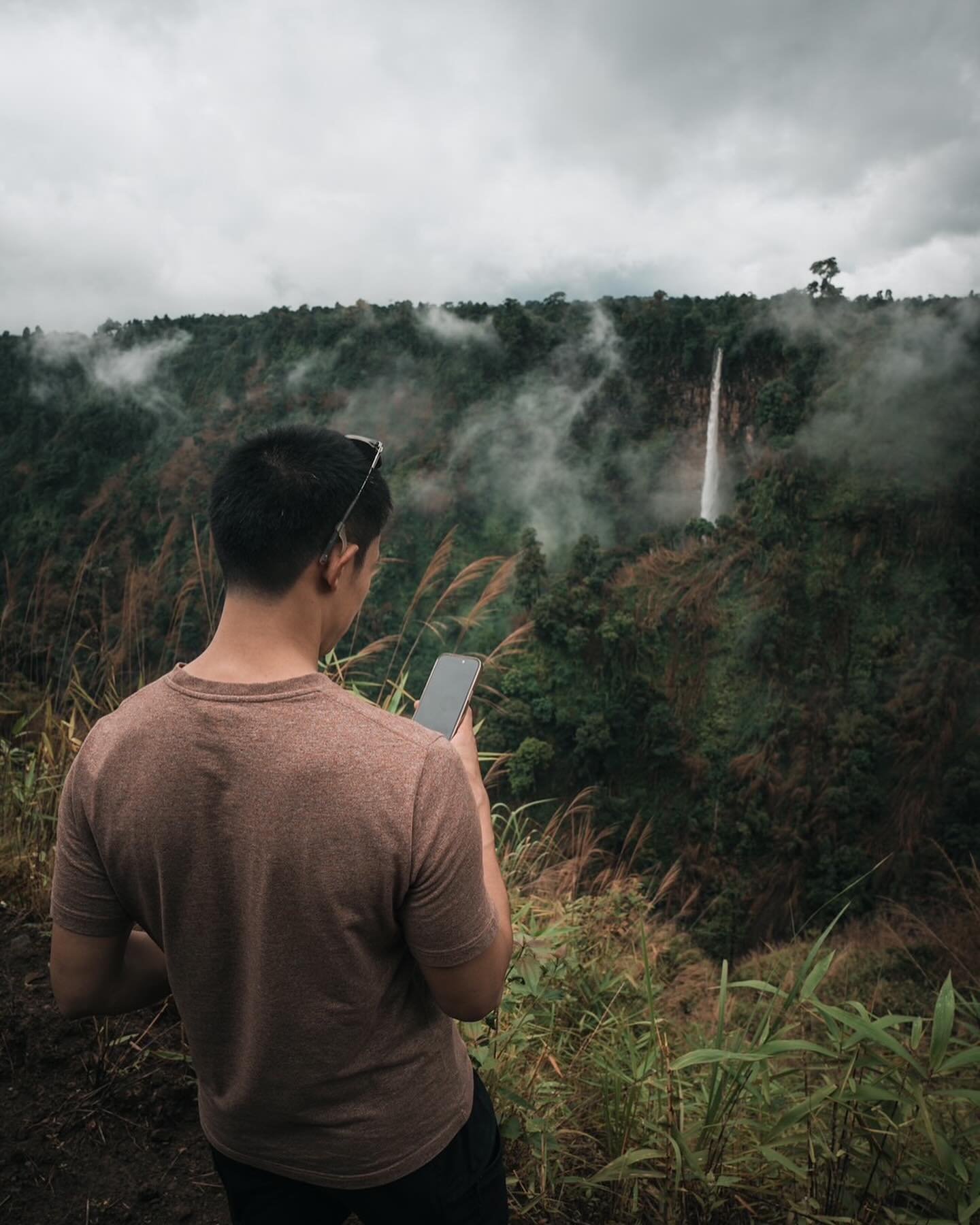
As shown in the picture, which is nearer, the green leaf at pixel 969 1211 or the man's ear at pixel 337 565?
the man's ear at pixel 337 565

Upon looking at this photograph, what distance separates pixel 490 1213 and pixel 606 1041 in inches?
43.6

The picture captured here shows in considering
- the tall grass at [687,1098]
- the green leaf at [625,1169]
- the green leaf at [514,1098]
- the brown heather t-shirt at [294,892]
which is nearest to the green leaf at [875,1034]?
the tall grass at [687,1098]

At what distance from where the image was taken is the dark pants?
0.73 meters

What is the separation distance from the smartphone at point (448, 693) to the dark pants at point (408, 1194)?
0.39 metres

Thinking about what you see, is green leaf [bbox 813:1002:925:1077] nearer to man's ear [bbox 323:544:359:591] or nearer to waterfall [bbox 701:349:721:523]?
man's ear [bbox 323:544:359:591]

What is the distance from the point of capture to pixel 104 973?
75cm

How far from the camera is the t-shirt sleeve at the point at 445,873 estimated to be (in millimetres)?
594

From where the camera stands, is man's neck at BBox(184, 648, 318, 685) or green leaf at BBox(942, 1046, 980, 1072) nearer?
man's neck at BBox(184, 648, 318, 685)

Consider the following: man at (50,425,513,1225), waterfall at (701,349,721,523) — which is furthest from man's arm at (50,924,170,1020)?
waterfall at (701,349,721,523)

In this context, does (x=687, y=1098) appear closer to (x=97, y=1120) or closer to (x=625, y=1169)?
(x=625, y=1169)

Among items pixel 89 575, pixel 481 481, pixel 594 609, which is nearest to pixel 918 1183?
pixel 89 575

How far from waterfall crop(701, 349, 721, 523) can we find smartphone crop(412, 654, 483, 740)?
33.5 metres

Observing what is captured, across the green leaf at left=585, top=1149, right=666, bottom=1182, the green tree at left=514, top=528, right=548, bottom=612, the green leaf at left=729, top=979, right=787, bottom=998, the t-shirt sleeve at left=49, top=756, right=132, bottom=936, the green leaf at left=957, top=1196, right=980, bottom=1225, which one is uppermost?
the t-shirt sleeve at left=49, top=756, right=132, bottom=936

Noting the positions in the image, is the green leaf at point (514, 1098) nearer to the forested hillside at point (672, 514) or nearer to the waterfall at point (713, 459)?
the forested hillside at point (672, 514)
